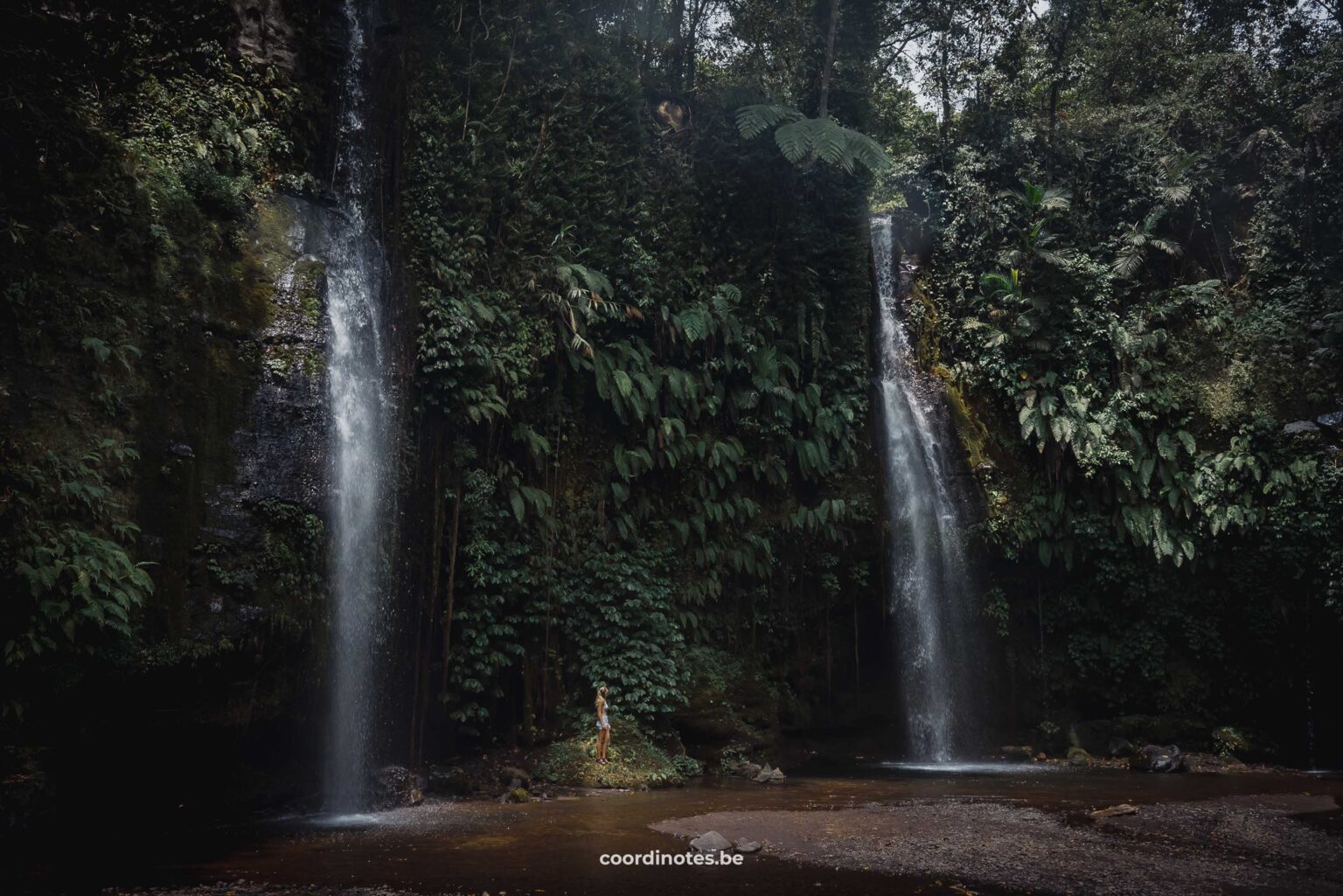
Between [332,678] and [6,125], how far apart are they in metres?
6.89

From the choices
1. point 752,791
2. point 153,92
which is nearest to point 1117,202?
point 752,791

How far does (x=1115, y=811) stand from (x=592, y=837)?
16.7 feet

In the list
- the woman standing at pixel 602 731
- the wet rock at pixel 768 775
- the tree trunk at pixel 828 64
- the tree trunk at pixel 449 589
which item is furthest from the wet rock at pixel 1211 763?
the tree trunk at pixel 828 64

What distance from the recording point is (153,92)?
11.2 metres

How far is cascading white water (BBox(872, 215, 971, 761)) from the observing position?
52.3 ft

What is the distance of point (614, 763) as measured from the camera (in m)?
12.2

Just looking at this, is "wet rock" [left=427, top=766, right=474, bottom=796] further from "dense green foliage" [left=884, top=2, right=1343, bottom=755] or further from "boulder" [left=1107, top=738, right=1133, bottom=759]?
"boulder" [left=1107, top=738, right=1133, bottom=759]

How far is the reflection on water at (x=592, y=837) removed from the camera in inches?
248

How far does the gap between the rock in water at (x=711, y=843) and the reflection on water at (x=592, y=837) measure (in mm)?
140

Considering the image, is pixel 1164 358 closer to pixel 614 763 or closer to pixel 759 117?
pixel 759 117

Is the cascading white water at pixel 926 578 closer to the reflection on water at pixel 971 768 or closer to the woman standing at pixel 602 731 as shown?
the reflection on water at pixel 971 768

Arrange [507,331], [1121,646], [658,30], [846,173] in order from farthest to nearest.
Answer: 1. [658,30]
2. [846,173]
3. [1121,646]
4. [507,331]

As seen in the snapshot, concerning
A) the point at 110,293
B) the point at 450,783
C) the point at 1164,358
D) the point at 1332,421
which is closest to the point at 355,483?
the point at 110,293

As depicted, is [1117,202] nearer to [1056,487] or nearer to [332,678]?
[1056,487]
